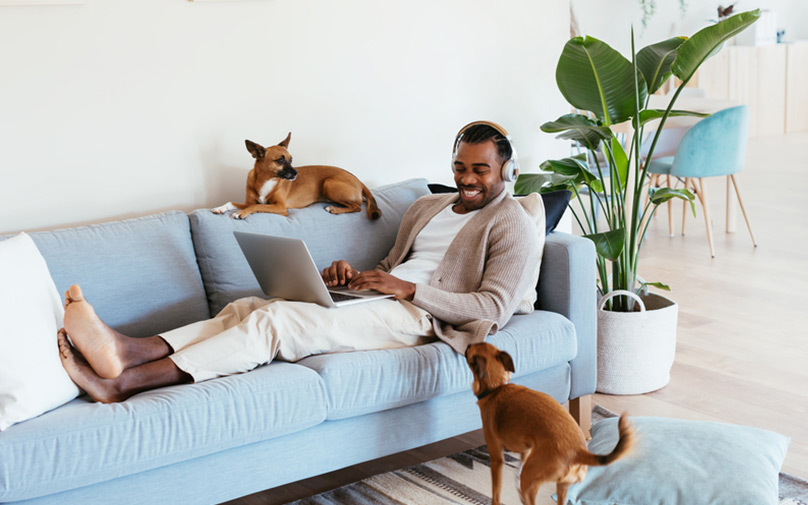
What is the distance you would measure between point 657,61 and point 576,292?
0.87m

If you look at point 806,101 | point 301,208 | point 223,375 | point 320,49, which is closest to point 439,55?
point 320,49

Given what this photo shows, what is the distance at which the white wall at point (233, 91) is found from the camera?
8.17 feet

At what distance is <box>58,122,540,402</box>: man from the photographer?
198cm

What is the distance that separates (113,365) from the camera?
76.9 inches

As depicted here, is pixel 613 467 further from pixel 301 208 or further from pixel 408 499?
pixel 301 208

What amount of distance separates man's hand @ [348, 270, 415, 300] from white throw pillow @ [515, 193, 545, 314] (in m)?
0.39

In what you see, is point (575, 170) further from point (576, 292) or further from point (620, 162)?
point (576, 292)

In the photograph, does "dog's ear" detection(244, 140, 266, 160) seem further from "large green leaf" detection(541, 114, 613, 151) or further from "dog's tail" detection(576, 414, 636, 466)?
"dog's tail" detection(576, 414, 636, 466)

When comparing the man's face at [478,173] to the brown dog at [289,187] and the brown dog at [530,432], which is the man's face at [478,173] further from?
the brown dog at [530,432]

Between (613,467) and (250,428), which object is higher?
(250,428)

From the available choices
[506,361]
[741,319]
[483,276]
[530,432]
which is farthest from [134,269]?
[741,319]

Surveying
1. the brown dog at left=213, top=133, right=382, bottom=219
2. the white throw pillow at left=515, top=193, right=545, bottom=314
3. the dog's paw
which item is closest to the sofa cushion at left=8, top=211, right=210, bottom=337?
the dog's paw

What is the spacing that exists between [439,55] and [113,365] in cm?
194

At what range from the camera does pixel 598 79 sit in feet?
8.87
